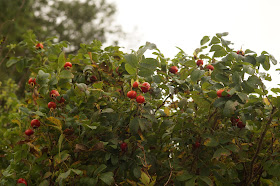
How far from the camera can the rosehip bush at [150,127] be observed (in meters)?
1.61

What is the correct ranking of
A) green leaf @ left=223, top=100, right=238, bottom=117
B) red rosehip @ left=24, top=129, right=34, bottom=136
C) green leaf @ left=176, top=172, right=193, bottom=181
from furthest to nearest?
red rosehip @ left=24, top=129, right=34, bottom=136 → green leaf @ left=176, top=172, right=193, bottom=181 → green leaf @ left=223, top=100, right=238, bottom=117

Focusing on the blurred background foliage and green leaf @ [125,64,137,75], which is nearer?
green leaf @ [125,64,137,75]

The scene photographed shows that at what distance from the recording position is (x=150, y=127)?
1.68 m

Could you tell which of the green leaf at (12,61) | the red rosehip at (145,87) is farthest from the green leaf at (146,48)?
the green leaf at (12,61)

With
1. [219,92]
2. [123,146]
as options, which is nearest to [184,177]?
[123,146]

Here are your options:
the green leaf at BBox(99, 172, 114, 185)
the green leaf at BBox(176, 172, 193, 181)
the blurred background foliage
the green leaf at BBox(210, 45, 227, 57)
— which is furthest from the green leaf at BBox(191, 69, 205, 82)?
the blurred background foliage

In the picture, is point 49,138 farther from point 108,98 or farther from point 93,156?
point 108,98

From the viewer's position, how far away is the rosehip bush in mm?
1613

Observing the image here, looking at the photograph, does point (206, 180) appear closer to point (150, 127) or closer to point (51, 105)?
point (150, 127)

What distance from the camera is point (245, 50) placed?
172cm

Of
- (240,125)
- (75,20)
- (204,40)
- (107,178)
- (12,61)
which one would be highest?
(75,20)

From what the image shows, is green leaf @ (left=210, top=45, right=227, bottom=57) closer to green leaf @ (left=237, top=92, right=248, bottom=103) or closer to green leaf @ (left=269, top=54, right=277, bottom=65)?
green leaf @ (left=269, top=54, right=277, bottom=65)

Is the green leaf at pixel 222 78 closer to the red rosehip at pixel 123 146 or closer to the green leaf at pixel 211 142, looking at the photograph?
the green leaf at pixel 211 142

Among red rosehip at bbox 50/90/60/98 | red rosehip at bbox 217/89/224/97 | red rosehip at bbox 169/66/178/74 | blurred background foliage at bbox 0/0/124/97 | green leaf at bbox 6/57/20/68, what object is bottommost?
red rosehip at bbox 50/90/60/98
